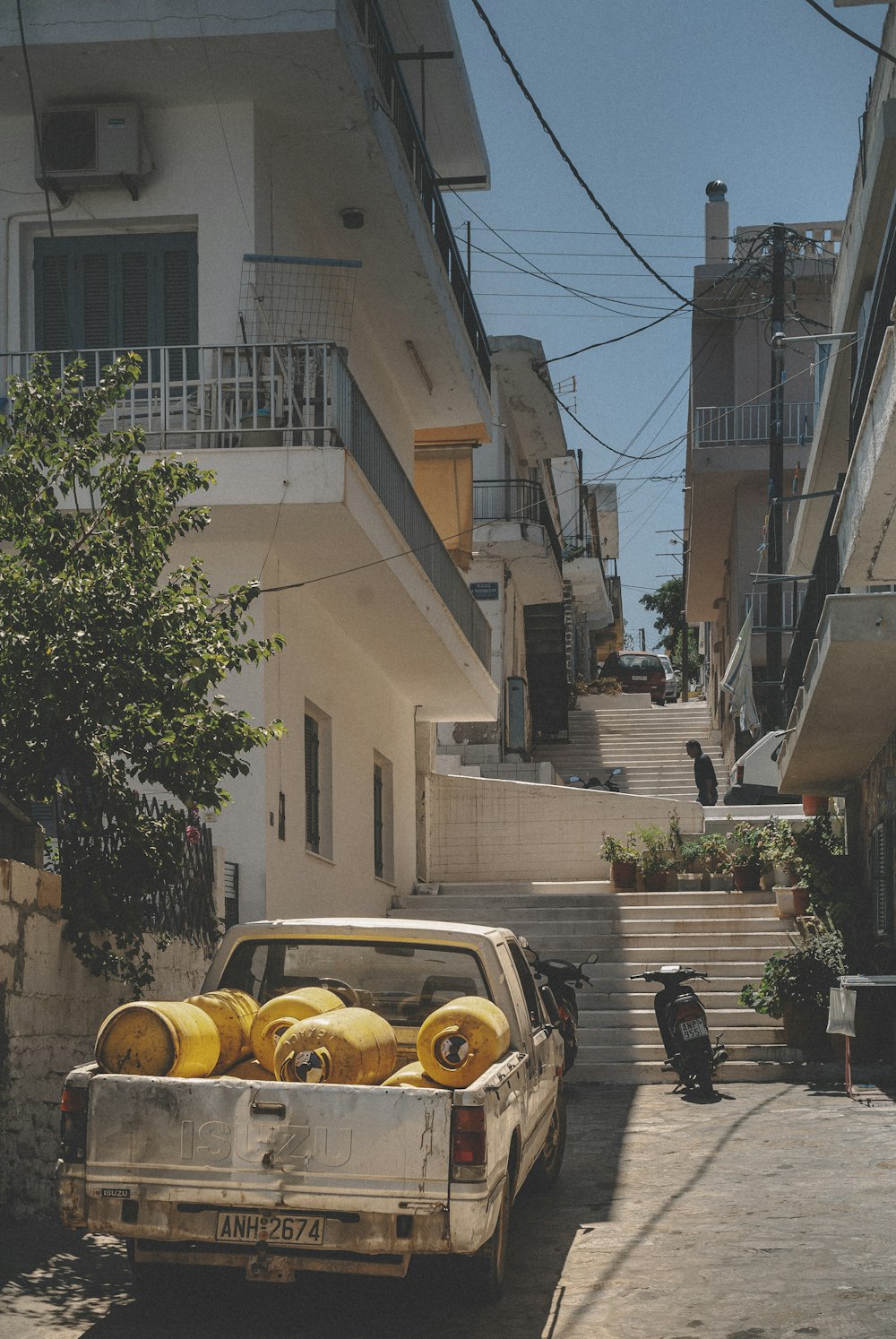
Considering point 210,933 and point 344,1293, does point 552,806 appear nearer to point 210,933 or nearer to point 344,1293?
point 210,933

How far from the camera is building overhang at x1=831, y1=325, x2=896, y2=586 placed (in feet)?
28.7

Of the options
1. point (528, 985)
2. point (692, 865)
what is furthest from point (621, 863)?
point (528, 985)

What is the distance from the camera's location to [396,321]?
17.9 m

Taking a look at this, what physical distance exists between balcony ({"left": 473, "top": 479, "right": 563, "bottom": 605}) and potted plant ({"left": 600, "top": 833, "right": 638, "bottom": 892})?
Result: 9957mm

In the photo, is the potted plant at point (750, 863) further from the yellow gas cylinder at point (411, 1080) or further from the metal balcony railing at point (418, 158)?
the yellow gas cylinder at point (411, 1080)

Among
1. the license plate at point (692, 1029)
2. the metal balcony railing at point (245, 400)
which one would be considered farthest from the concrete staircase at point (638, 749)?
the metal balcony railing at point (245, 400)

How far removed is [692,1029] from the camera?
13.5 metres

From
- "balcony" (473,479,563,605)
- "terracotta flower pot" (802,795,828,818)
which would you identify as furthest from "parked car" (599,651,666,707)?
"terracotta flower pot" (802,795,828,818)

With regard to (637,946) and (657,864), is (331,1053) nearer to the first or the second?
(637,946)

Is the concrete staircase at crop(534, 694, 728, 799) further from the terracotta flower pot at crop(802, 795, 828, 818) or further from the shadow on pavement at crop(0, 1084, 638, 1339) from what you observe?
the shadow on pavement at crop(0, 1084, 638, 1339)

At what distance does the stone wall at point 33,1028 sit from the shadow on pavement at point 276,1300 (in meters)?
0.37

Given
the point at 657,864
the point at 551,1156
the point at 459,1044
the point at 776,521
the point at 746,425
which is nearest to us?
the point at 459,1044

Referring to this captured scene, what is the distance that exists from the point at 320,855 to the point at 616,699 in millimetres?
29704

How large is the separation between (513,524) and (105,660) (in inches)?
915
